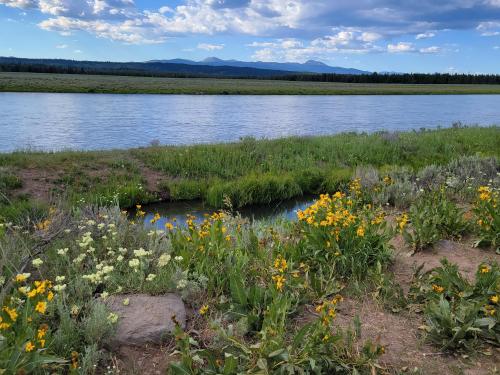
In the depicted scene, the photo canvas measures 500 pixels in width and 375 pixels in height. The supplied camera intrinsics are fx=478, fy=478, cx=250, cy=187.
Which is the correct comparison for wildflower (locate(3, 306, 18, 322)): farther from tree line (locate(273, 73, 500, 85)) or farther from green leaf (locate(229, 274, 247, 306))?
tree line (locate(273, 73, 500, 85))

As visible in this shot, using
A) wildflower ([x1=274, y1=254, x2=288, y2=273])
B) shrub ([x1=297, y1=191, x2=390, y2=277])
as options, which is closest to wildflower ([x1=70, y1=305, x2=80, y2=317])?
wildflower ([x1=274, y1=254, x2=288, y2=273])

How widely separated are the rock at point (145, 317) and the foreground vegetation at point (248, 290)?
11 centimetres

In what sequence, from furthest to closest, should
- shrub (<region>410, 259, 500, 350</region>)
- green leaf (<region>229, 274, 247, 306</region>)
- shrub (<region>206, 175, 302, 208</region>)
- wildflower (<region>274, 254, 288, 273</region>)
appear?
shrub (<region>206, 175, 302, 208</region>)
wildflower (<region>274, 254, 288, 273</region>)
green leaf (<region>229, 274, 247, 306</region>)
shrub (<region>410, 259, 500, 350</region>)

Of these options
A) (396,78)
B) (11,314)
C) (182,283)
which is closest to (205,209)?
(182,283)

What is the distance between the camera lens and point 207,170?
15.4 m

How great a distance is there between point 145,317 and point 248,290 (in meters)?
0.98

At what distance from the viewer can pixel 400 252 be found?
20.1ft

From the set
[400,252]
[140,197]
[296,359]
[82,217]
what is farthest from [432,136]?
[296,359]

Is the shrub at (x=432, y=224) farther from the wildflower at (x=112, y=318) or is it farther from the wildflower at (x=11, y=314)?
the wildflower at (x=11, y=314)

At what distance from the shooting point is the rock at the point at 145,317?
390 centimetres

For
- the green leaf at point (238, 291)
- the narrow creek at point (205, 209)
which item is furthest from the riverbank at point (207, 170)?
the green leaf at point (238, 291)

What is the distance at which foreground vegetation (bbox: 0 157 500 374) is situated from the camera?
11.7 feet

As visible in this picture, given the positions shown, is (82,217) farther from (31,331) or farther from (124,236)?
(31,331)

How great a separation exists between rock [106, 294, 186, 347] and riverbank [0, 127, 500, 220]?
701 centimetres
